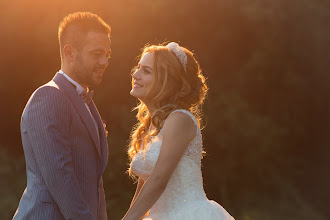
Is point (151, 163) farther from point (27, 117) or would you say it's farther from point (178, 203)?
point (27, 117)

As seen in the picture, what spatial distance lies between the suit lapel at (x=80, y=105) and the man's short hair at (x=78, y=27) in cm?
26

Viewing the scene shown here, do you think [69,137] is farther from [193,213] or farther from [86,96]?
[193,213]

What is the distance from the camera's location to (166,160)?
3.34m

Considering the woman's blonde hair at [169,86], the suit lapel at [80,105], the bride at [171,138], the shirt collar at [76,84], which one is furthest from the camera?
the woman's blonde hair at [169,86]

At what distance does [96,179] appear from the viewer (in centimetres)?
299

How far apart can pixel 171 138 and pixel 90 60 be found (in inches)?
28.9

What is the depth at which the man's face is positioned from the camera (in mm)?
3084

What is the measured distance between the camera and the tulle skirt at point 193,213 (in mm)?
3471

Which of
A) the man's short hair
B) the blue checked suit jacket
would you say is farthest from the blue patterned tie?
the man's short hair

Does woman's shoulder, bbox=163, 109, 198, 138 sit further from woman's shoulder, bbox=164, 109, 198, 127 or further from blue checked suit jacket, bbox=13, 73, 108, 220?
blue checked suit jacket, bbox=13, 73, 108, 220

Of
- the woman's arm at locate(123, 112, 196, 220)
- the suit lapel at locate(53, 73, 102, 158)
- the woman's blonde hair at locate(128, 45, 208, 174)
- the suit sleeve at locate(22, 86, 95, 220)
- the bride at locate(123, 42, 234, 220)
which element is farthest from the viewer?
the woman's blonde hair at locate(128, 45, 208, 174)

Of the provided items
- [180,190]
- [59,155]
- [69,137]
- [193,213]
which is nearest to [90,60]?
[69,137]

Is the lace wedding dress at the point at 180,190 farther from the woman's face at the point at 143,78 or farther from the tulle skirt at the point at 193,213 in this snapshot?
the woman's face at the point at 143,78

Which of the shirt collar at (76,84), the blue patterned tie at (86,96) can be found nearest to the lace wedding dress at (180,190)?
the blue patterned tie at (86,96)
